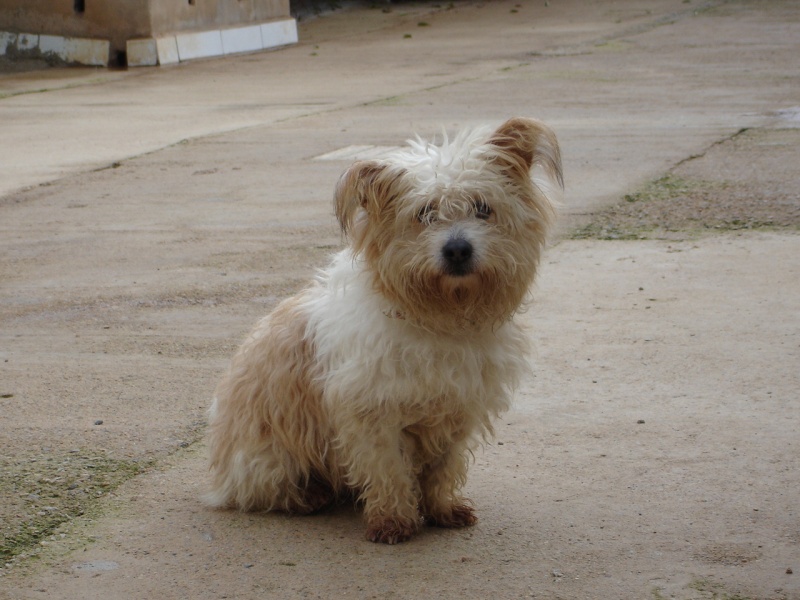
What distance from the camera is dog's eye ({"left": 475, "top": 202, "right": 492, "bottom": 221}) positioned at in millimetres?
3707

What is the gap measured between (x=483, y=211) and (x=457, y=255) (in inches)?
7.1

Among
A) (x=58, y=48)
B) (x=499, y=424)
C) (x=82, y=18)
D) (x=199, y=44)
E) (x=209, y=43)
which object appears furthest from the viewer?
(x=209, y=43)

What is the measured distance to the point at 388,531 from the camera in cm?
401

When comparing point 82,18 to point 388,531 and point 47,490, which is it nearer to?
point 47,490

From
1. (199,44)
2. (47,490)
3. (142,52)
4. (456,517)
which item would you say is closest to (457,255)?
(456,517)

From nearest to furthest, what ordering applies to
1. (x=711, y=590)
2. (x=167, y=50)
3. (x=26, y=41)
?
(x=711, y=590) → (x=167, y=50) → (x=26, y=41)

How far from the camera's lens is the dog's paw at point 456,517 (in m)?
4.18

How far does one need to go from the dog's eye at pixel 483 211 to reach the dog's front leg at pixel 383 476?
0.74 metres

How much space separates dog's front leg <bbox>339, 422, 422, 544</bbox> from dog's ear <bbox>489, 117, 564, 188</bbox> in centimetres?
94

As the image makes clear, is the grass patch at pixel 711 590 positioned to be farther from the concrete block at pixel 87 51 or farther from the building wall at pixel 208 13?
the concrete block at pixel 87 51

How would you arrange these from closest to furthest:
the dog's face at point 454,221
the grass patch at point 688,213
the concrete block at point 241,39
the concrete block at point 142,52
→ 1. the dog's face at point 454,221
2. the grass patch at point 688,213
3. the concrete block at point 142,52
4. the concrete block at point 241,39

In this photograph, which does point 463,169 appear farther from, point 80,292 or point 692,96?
point 692,96

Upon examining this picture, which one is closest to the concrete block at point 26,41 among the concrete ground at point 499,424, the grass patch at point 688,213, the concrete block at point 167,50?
the concrete block at point 167,50

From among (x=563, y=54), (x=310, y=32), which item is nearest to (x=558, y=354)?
(x=563, y=54)
